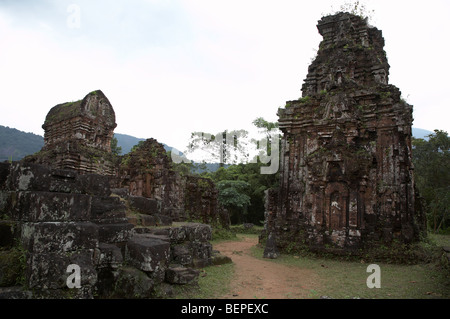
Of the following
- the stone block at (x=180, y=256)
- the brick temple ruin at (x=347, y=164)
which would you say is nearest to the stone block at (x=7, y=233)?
the stone block at (x=180, y=256)

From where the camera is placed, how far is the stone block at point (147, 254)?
4465 mm

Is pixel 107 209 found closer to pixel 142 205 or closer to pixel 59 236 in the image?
pixel 59 236

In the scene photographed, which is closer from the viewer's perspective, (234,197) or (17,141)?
(234,197)

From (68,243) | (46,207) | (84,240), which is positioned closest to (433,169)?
(84,240)

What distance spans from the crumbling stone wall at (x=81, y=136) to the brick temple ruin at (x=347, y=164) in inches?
307

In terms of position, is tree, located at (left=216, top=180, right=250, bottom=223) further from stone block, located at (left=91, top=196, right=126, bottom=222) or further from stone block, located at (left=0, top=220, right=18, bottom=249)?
stone block, located at (left=0, top=220, right=18, bottom=249)

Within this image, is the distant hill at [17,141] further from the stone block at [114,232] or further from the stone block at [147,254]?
the stone block at [147,254]

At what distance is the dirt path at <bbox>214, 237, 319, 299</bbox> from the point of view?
522 cm

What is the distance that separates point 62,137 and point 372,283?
1348cm

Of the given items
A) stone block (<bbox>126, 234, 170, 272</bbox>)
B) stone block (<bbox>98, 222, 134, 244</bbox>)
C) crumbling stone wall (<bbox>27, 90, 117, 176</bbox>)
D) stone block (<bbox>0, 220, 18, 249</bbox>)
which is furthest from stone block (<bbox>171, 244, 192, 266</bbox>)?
crumbling stone wall (<bbox>27, 90, 117, 176</bbox>)

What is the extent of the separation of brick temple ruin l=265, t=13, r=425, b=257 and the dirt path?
1.82 m

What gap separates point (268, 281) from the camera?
6.29m

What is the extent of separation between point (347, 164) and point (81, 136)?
430 inches
